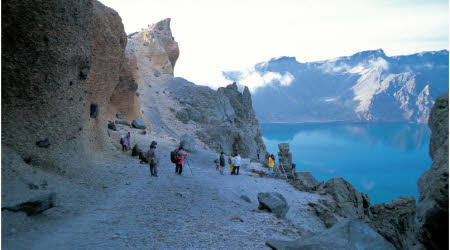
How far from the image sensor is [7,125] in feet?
22.4

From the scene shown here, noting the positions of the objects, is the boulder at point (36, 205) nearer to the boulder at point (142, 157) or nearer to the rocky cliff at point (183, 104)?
the boulder at point (142, 157)

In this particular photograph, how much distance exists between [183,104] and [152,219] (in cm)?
2938

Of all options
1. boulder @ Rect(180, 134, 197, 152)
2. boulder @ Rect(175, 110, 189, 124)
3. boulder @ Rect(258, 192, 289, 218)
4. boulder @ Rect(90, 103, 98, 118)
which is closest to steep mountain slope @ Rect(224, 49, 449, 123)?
boulder @ Rect(175, 110, 189, 124)

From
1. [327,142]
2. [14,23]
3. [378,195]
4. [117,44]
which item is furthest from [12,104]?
[327,142]

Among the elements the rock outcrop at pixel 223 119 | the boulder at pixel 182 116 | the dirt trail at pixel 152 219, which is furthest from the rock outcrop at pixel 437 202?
the boulder at pixel 182 116

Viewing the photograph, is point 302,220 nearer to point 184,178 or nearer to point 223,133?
point 184,178

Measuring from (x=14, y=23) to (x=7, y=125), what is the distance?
7.39 ft

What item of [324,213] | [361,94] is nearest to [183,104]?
[324,213]

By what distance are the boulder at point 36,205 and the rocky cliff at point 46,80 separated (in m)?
1.88

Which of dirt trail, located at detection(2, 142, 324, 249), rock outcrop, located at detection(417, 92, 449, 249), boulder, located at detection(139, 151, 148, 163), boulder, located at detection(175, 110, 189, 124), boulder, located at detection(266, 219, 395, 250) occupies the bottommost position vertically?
dirt trail, located at detection(2, 142, 324, 249)

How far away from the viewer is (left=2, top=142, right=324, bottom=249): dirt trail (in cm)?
511

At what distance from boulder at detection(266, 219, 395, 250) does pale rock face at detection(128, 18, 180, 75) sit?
3795 cm

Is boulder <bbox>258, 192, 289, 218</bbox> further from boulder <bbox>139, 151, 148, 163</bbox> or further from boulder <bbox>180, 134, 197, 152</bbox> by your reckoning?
boulder <bbox>180, 134, 197, 152</bbox>

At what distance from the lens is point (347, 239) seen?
410cm
